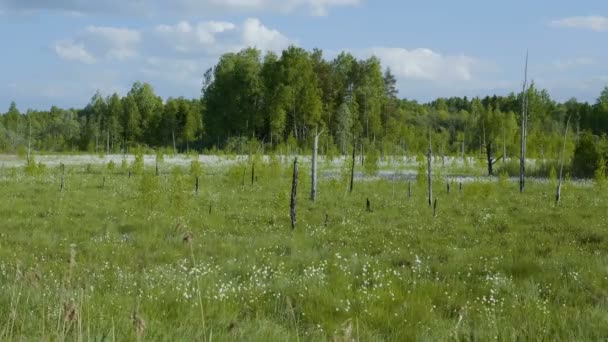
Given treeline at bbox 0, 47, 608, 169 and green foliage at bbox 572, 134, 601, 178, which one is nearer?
green foliage at bbox 572, 134, 601, 178

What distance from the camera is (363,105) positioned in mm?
65875

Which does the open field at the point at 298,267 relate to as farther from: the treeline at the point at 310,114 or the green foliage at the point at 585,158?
the treeline at the point at 310,114

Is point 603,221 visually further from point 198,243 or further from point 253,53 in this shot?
point 253,53

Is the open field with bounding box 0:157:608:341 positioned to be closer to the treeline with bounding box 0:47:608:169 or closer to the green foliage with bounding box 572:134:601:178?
the green foliage with bounding box 572:134:601:178

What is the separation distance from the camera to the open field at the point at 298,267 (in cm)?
536

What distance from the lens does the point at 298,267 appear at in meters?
10.0

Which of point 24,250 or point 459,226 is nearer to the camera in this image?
point 24,250

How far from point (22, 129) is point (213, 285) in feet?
365

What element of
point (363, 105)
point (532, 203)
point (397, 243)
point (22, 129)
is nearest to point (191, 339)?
point (397, 243)

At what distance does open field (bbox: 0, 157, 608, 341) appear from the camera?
536 cm

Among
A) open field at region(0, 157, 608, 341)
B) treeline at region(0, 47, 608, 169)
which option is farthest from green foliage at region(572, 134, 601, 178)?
open field at region(0, 157, 608, 341)

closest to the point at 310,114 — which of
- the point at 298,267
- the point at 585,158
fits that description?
the point at 585,158

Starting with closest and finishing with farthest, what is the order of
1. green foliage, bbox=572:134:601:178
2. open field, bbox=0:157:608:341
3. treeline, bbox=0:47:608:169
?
open field, bbox=0:157:608:341 → green foliage, bbox=572:134:601:178 → treeline, bbox=0:47:608:169

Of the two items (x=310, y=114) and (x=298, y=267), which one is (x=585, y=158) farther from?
(x=298, y=267)
